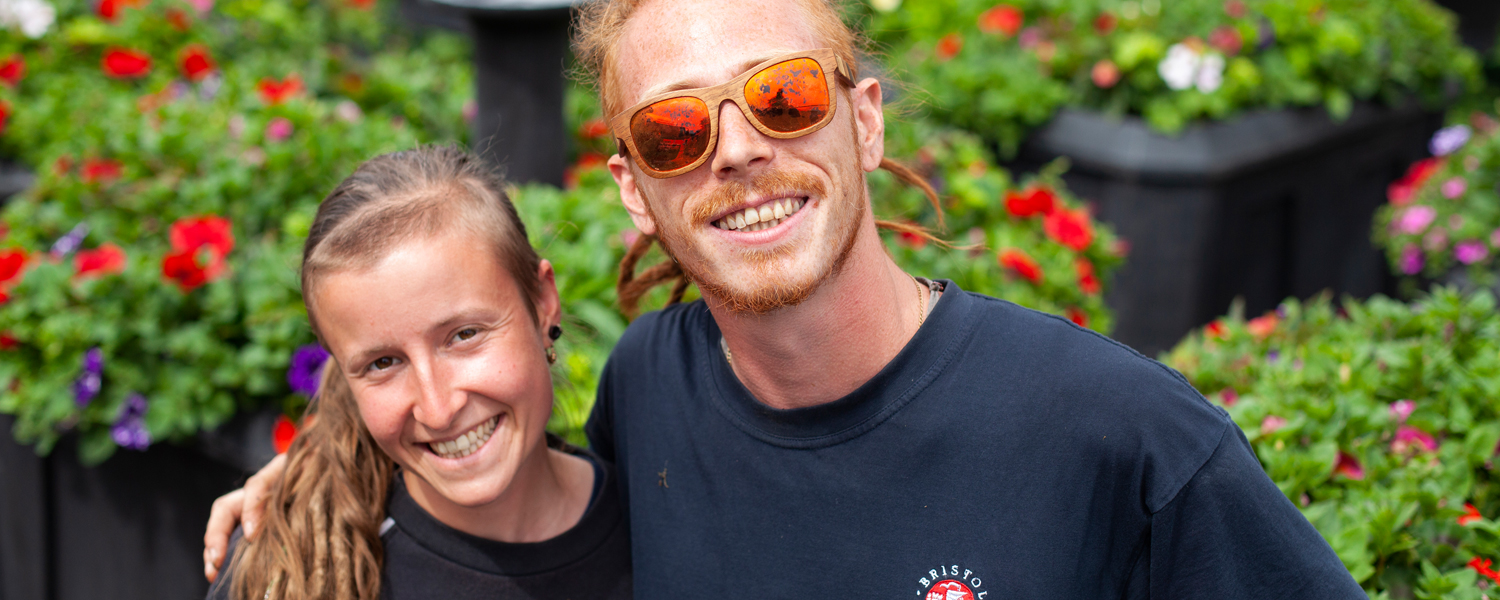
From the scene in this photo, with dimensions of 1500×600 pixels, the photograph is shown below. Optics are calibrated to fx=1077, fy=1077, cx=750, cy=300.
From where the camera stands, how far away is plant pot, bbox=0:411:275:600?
9.25 feet

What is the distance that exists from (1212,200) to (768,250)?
142 inches

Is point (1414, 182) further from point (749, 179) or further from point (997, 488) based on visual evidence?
point (749, 179)

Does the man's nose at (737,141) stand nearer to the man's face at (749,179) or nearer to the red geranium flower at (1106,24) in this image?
the man's face at (749,179)

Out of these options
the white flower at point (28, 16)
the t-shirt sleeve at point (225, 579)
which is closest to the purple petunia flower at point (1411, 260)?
the t-shirt sleeve at point (225, 579)

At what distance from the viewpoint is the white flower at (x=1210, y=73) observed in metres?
4.64

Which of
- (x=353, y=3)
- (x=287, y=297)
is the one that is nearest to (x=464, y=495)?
(x=287, y=297)

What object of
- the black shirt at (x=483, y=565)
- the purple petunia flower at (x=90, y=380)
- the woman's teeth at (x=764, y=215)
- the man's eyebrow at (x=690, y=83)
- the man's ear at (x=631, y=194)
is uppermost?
the man's eyebrow at (x=690, y=83)

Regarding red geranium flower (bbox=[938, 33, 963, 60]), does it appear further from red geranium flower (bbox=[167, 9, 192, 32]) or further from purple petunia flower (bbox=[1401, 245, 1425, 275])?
red geranium flower (bbox=[167, 9, 192, 32])

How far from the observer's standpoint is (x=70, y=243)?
119 inches

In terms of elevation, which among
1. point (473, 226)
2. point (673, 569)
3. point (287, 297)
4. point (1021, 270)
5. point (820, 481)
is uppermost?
point (473, 226)

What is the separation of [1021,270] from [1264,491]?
198 cm

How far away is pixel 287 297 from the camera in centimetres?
284

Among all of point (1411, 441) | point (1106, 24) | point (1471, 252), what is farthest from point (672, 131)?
point (1106, 24)

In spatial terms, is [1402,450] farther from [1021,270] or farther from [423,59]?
[423,59]
